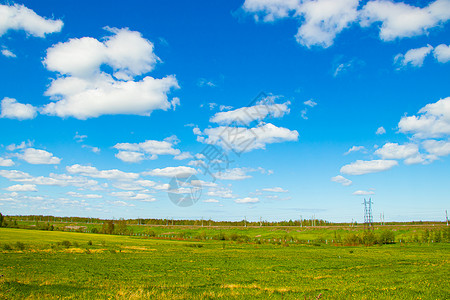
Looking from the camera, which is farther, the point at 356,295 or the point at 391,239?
the point at 391,239

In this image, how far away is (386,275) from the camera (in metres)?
29.8

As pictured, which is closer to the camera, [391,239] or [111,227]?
[391,239]

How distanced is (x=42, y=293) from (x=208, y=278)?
13.8 m

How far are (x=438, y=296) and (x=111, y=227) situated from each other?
168265mm

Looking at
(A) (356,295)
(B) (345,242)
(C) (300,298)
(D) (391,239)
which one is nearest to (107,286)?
(C) (300,298)

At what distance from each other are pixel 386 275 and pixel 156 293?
2260cm

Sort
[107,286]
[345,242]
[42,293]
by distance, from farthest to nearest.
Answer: [345,242]
[107,286]
[42,293]

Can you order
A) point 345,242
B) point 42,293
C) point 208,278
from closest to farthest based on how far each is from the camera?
point 42,293, point 208,278, point 345,242

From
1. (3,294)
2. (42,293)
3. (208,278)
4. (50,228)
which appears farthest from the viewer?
(50,228)

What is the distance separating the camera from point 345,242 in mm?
99812

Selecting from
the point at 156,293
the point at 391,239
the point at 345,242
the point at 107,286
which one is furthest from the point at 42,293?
the point at 391,239

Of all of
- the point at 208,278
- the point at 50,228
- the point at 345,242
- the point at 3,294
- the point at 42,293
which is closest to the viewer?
the point at 3,294

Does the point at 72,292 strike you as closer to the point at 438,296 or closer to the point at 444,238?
the point at 438,296

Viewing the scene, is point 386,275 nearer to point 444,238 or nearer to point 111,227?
point 444,238
